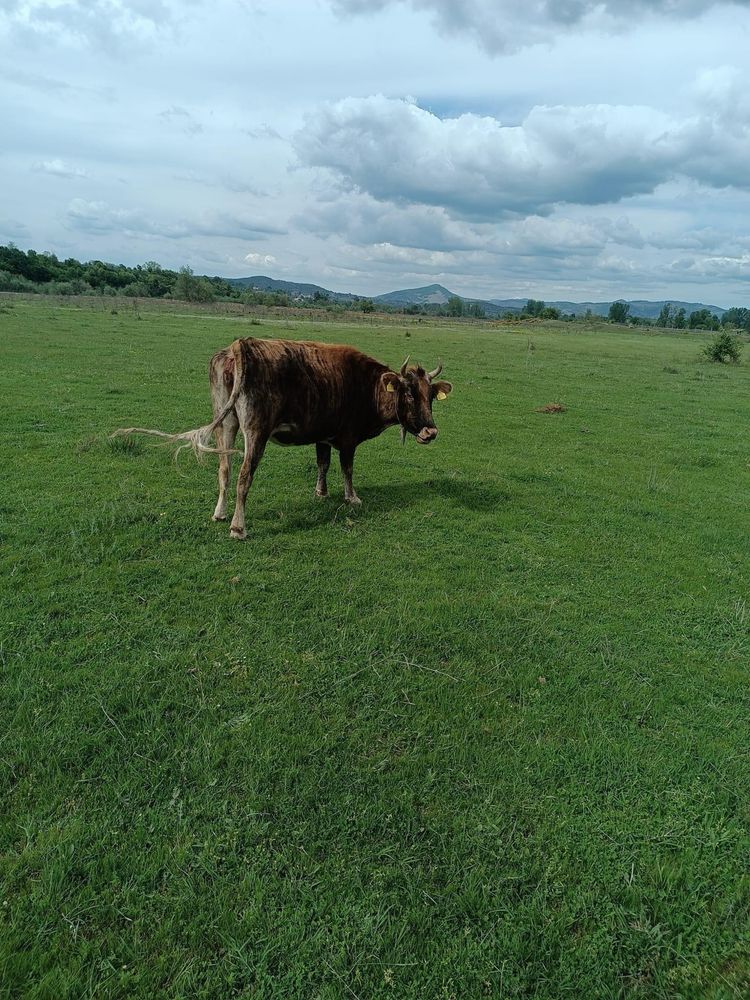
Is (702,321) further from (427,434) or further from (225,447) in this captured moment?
(225,447)

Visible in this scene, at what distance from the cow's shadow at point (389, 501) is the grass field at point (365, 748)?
0.09m

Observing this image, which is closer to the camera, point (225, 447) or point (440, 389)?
point (225, 447)

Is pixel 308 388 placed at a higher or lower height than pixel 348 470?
higher

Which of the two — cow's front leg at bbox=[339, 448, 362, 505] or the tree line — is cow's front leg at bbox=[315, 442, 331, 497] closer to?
cow's front leg at bbox=[339, 448, 362, 505]

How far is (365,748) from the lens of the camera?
360 centimetres

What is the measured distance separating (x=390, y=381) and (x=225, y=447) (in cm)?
244

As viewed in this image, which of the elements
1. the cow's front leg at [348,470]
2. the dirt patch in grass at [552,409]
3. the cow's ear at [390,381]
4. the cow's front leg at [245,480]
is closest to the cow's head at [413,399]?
the cow's ear at [390,381]

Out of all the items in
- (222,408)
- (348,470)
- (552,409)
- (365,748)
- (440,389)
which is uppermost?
(440,389)

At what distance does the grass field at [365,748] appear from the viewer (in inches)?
100.0

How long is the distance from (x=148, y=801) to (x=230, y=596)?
2.20 meters

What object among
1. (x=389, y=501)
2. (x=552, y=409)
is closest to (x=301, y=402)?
(x=389, y=501)

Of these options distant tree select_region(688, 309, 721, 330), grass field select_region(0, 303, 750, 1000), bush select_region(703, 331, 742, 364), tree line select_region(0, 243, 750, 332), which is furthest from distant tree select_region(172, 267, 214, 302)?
distant tree select_region(688, 309, 721, 330)

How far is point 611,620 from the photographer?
539 centimetres

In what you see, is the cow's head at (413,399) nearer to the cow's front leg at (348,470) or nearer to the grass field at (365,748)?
the cow's front leg at (348,470)
